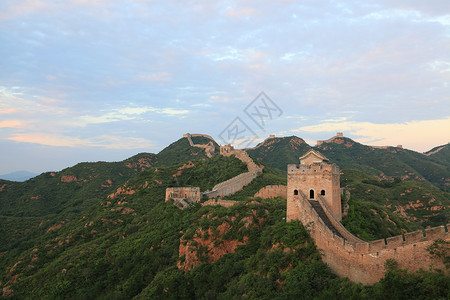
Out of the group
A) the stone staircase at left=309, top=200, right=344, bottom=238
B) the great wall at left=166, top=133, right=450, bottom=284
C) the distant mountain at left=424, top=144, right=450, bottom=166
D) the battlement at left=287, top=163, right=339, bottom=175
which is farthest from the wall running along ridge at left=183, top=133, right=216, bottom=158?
the distant mountain at left=424, top=144, right=450, bottom=166

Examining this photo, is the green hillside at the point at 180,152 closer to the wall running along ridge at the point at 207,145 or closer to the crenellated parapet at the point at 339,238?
the wall running along ridge at the point at 207,145

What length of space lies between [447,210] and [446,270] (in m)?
49.1

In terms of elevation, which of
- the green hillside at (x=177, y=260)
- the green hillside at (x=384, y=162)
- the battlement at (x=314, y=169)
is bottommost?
the green hillside at (x=177, y=260)

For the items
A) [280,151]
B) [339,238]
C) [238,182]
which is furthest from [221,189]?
[280,151]

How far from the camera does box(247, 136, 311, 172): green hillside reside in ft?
295

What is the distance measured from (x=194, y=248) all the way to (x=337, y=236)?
12882mm

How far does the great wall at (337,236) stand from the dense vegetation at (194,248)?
0.59 meters

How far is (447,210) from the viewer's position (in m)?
54.1

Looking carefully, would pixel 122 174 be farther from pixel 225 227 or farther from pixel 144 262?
pixel 225 227

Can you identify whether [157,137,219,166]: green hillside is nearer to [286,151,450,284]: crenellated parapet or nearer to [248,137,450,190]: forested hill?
[248,137,450,190]: forested hill

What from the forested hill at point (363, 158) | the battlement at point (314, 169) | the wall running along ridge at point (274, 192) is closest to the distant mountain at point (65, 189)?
the forested hill at point (363, 158)

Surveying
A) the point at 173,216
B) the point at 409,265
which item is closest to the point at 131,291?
the point at 173,216

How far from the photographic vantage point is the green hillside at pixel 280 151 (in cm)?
8988

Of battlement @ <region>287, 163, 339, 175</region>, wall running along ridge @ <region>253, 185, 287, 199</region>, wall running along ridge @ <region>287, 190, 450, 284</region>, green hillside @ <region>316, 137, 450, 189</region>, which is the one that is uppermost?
green hillside @ <region>316, 137, 450, 189</region>
